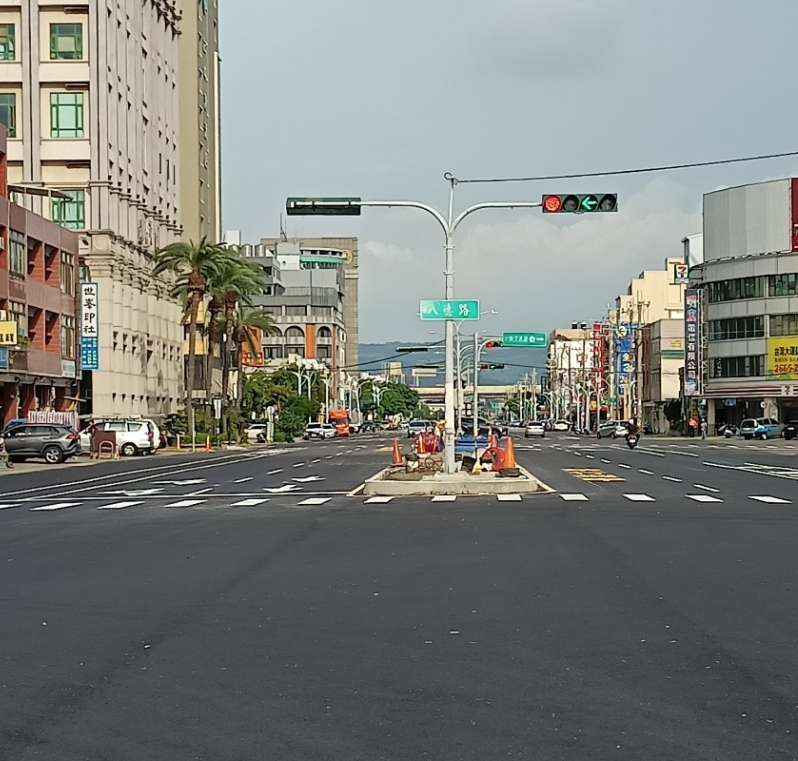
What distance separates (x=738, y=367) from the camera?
377 ft

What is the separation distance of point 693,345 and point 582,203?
92873 mm

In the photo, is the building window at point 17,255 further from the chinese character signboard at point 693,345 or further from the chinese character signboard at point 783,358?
the chinese character signboard at point 693,345

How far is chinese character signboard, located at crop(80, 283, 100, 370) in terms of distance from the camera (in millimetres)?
77688

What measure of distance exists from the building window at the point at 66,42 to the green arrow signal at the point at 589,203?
57.4 m

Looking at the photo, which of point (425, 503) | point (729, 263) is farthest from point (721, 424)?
point (425, 503)

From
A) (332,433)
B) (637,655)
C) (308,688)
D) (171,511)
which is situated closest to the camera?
(308,688)

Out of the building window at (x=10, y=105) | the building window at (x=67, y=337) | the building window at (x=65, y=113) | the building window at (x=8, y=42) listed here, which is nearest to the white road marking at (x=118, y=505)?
the building window at (x=67, y=337)

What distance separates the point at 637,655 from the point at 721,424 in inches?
4419

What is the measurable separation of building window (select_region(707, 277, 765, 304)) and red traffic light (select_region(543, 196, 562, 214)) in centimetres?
8717

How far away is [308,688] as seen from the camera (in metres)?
8.78

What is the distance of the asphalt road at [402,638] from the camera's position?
748 cm

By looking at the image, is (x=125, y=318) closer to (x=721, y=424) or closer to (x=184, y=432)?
(x=184, y=432)

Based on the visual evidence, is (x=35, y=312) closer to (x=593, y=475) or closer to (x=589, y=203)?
(x=593, y=475)

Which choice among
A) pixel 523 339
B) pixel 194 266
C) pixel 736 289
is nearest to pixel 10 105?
pixel 194 266
